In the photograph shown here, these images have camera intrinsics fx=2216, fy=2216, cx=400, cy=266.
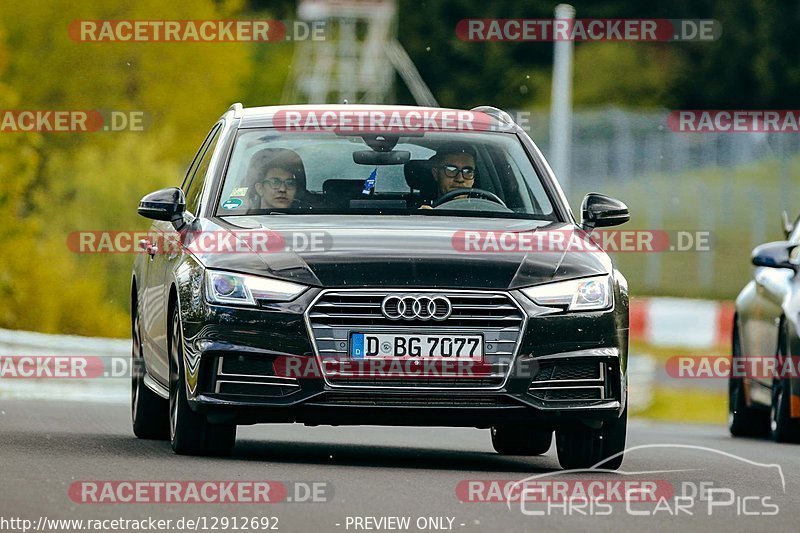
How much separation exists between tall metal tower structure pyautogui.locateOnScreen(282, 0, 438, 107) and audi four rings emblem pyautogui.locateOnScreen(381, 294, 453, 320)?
77480mm

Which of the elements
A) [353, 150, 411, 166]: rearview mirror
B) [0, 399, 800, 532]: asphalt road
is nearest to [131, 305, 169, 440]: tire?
[0, 399, 800, 532]: asphalt road

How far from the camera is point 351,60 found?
293 ft

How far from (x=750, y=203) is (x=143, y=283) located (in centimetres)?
3802

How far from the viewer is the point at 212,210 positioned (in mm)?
11008

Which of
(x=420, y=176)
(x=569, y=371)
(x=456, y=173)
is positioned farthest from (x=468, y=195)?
(x=569, y=371)

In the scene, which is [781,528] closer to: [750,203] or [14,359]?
[14,359]

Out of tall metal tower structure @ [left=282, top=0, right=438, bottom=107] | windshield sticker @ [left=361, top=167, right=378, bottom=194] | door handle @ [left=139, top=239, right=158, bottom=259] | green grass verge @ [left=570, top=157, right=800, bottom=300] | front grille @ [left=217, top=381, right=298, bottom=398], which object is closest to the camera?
front grille @ [left=217, top=381, right=298, bottom=398]

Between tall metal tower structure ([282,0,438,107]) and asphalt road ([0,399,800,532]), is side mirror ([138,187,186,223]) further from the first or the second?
tall metal tower structure ([282,0,438,107])

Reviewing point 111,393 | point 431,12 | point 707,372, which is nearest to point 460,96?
point 431,12

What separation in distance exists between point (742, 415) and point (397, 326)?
647 cm

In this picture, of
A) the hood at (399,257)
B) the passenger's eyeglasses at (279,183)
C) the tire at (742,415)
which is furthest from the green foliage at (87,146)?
the hood at (399,257)

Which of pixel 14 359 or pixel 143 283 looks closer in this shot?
pixel 143 283

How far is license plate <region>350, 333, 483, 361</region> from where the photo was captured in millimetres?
9875

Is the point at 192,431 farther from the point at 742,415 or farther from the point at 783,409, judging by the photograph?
the point at 742,415
